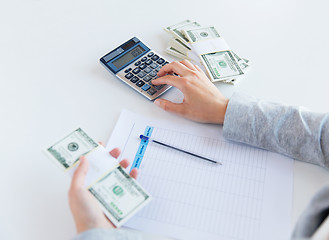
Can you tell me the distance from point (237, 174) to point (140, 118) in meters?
0.28

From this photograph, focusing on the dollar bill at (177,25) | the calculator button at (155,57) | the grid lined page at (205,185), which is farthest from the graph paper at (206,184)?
the dollar bill at (177,25)

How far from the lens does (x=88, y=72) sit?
3.64 feet

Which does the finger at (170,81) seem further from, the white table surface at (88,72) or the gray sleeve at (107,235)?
the gray sleeve at (107,235)

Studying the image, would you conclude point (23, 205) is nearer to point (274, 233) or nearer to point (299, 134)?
point (274, 233)

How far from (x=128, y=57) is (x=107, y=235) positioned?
0.54 metres

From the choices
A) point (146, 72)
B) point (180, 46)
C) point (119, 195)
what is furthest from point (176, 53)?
point (119, 195)

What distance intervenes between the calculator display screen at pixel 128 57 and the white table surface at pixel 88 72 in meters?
0.04

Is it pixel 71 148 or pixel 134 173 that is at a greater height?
pixel 71 148

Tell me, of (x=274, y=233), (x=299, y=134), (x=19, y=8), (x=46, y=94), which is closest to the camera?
(x=274, y=233)

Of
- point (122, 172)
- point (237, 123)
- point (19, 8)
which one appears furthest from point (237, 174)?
point (19, 8)

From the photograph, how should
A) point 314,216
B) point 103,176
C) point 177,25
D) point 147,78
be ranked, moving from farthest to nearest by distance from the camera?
1. point 177,25
2. point 147,78
3. point 103,176
4. point 314,216

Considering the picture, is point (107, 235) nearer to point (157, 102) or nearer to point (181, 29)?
point (157, 102)

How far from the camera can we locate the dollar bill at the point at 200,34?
115cm

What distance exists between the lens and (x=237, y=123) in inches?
37.5
